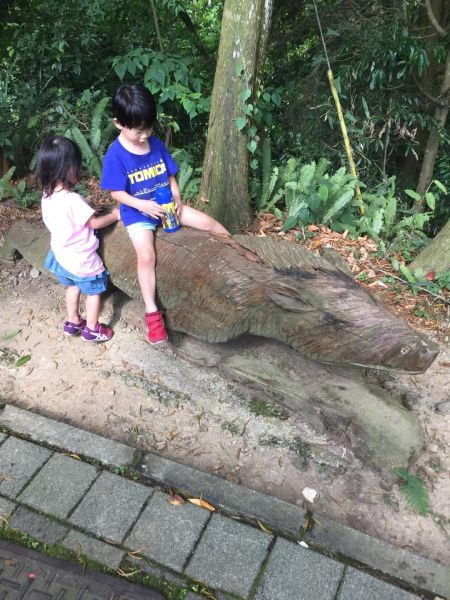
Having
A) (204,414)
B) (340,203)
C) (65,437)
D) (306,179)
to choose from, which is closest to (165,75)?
(306,179)

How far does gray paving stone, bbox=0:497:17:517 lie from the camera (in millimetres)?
2324

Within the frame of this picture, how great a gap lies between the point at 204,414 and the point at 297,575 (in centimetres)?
111

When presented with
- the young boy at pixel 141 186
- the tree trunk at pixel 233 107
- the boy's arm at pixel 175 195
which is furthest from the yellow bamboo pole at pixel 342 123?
the young boy at pixel 141 186

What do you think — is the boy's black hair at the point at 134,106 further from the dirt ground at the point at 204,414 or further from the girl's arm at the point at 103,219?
the dirt ground at the point at 204,414

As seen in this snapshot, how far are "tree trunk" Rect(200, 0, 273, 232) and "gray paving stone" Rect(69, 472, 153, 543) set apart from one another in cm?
268

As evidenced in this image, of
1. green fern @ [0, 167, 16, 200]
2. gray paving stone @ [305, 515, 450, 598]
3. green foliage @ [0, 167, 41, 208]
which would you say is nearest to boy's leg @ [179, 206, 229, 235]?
gray paving stone @ [305, 515, 450, 598]

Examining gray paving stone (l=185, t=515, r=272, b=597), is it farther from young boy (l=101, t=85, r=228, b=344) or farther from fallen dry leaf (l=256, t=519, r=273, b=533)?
young boy (l=101, t=85, r=228, b=344)

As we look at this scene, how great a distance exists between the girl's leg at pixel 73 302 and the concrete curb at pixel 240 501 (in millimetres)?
829

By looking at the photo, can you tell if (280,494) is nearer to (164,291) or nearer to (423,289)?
(164,291)

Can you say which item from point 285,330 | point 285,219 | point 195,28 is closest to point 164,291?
point 285,330

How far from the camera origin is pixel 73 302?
11.3 ft

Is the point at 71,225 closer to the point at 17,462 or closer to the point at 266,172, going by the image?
the point at 17,462

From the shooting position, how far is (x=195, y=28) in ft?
19.7

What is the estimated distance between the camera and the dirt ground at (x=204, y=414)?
251 cm
